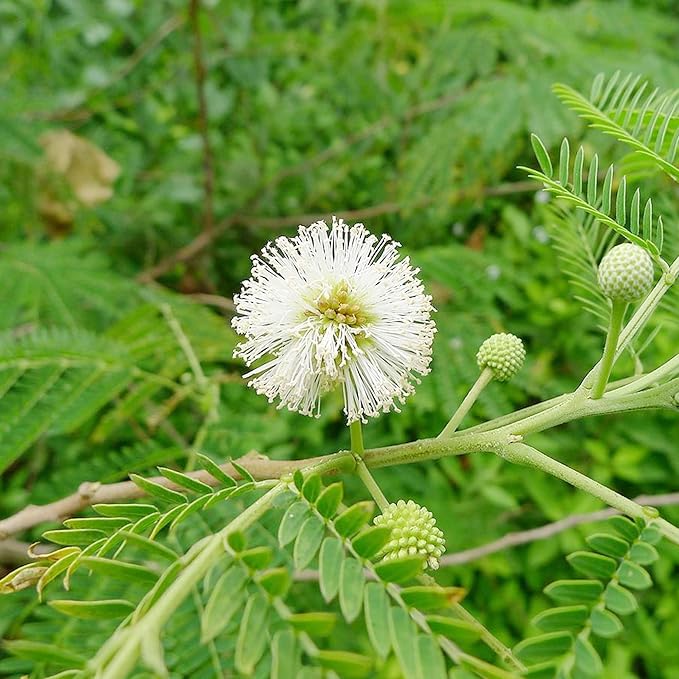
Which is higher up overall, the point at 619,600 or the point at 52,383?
the point at 619,600

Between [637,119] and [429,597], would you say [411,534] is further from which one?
[637,119]

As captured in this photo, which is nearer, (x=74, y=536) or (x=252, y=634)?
(x=252, y=634)

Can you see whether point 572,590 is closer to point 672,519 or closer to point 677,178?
point 677,178

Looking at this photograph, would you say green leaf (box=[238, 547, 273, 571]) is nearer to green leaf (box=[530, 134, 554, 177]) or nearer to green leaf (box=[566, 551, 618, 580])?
green leaf (box=[566, 551, 618, 580])

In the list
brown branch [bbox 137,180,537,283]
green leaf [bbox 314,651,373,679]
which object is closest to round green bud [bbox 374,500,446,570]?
green leaf [bbox 314,651,373,679]

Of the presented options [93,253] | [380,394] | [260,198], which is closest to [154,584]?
[380,394]

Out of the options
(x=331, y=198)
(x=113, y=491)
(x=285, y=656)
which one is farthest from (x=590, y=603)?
(x=331, y=198)

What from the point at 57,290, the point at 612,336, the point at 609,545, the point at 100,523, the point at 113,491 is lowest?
the point at 57,290
